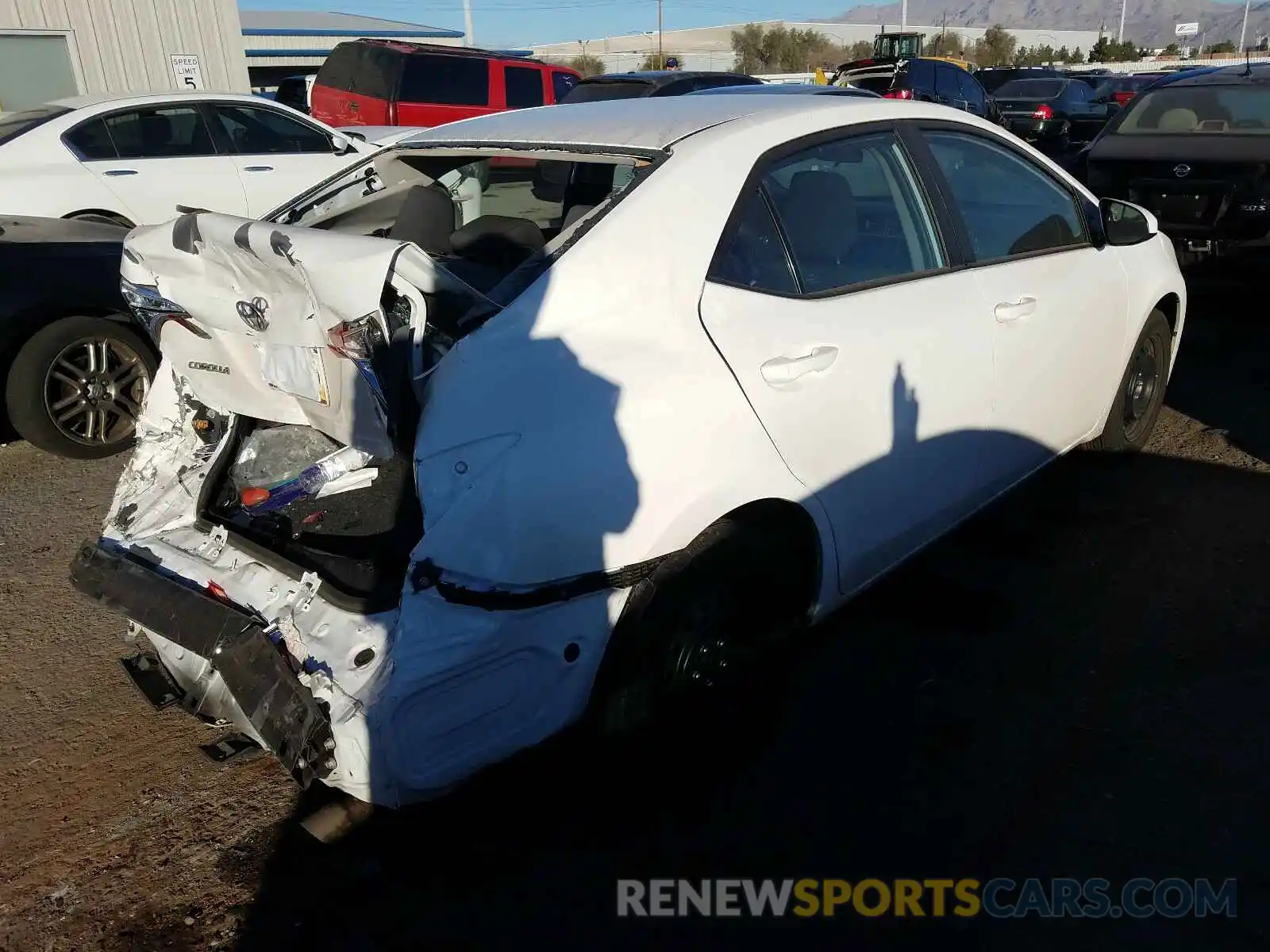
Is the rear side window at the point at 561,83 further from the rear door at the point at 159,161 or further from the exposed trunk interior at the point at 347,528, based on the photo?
the exposed trunk interior at the point at 347,528

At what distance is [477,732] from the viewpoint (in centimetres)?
215

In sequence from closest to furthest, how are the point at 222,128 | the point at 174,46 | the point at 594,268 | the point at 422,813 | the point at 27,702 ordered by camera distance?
the point at 594,268
the point at 422,813
the point at 27,702
the point at 222,128
the point at 174,46

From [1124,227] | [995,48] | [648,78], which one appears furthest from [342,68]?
[995,48]

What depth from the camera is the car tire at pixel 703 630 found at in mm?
2346

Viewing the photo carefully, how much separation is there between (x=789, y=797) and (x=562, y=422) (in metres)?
1.22

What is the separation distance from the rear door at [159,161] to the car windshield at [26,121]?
25 centimetres

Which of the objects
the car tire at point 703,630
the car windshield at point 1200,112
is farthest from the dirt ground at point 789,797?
the car windshield at point 1200,112

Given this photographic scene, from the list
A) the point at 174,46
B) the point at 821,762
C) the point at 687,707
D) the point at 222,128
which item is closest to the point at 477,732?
the point at 687,707

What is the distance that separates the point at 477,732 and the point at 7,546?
3.17 m

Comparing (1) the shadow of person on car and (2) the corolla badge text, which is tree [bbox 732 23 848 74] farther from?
(2) the corolla badge text

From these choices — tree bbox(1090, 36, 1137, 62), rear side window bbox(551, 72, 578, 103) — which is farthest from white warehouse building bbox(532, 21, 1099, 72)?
rear side window bbox(551, 72, 578, 103)

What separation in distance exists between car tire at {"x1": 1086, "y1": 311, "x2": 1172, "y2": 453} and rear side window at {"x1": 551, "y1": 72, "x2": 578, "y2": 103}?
1026cm

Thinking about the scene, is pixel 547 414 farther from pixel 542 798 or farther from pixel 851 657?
pixel 851 657

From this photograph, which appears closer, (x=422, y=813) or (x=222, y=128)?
(x=422, y=813)
